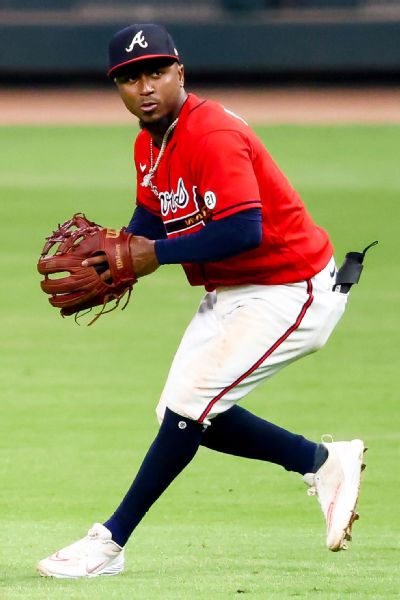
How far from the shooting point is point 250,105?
24828 mm

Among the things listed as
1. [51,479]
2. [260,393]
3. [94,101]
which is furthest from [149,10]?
[51,479]

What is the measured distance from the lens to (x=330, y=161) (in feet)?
62.0

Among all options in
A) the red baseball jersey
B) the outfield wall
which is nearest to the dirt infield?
the outfield wall

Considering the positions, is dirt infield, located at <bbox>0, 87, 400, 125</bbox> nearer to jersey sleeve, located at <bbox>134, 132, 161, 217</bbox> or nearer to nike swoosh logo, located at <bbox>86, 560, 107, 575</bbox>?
jersey sleeve, located at <bbox>134, 132, 161, 217</bbox>

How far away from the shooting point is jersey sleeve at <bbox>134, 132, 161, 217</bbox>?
4.53 metres

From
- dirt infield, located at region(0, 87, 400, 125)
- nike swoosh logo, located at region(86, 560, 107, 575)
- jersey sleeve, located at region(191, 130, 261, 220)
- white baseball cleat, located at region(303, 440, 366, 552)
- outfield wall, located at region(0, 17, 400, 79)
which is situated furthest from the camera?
outfield wall, located at region(0, 17, 400, 79)

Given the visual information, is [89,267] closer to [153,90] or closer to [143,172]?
[143,172]

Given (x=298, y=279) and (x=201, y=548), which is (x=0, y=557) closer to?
(x=201, y=548)

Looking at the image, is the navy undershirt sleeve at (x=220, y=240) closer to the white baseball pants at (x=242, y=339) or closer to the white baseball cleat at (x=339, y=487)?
the white baseball pants at (x=242, y=339)

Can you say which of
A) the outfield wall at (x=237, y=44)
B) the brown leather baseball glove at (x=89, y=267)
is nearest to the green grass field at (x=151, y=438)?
the brown leather baseball glove at (x=89, y=267)

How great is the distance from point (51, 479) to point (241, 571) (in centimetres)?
194

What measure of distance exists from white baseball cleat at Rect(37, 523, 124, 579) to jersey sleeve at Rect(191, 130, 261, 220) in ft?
3.76

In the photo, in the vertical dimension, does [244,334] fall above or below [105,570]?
above

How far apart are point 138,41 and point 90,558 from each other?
170 cm
